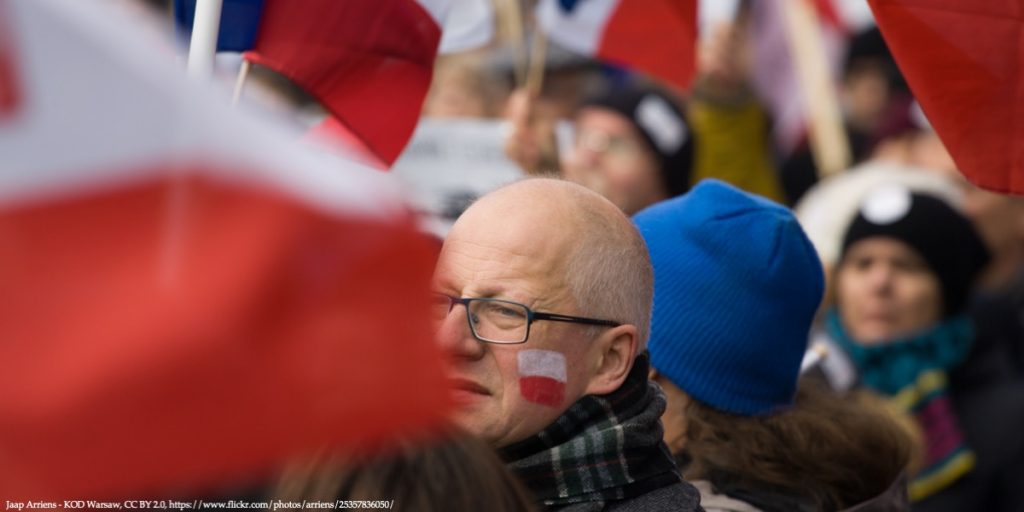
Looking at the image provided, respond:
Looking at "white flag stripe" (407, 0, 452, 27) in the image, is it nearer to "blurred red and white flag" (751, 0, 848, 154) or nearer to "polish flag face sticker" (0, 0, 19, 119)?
"polish flag face sticker" (0, 0, 19, 119)

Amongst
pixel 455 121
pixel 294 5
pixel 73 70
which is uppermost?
pixel 73 70

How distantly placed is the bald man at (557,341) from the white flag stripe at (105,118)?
1.21 m

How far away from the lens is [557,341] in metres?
2.40

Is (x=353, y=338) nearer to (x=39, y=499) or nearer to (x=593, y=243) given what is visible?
(x=39, y=499)

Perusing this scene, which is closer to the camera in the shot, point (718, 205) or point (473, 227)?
point (473, 227)

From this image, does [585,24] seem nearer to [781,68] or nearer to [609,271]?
[609,271]

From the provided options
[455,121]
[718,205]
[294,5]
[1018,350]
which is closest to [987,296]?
[1018,350]

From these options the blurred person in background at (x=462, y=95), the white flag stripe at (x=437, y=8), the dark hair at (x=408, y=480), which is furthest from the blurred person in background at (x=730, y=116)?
the dark hair at (x=408, y=480)

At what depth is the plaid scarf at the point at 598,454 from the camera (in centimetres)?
228

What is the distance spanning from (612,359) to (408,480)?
93cm

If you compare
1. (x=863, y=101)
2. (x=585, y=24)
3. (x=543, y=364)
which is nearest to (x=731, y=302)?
(x=543, y=364)

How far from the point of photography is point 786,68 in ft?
25.8

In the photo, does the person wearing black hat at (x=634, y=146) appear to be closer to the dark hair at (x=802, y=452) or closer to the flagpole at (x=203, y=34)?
the dark hair at (x=802, y=452)

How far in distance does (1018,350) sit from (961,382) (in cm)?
33
